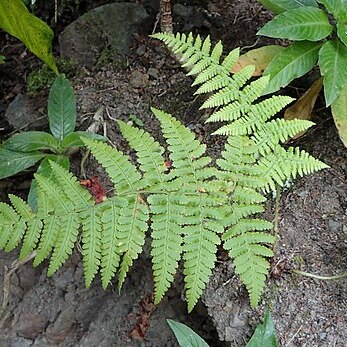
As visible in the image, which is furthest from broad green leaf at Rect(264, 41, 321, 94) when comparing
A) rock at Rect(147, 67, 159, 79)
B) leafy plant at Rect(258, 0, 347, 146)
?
rock at Rect(147, 67, 159, 79)

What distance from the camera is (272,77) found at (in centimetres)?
204

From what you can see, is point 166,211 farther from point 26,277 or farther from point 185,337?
point 26,277

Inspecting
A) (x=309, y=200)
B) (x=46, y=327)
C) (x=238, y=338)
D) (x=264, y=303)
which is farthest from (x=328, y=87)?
(x=46, y=327)

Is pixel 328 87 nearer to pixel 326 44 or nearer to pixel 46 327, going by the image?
pixel 326 44

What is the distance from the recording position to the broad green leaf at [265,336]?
5.77 feet

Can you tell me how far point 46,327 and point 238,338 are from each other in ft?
2.66

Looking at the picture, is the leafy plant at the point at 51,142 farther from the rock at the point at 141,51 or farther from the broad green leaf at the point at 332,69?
the broad green leaf at the point at 332,69

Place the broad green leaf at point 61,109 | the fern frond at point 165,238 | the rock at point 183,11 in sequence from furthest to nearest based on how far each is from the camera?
1. the rock at point 183,11
2. the broad green leaf at point 61,109
3. the fern frond at point 165,238

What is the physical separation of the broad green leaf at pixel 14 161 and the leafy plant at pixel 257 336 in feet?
2.73

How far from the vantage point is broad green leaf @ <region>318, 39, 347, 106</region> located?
1.93 meters

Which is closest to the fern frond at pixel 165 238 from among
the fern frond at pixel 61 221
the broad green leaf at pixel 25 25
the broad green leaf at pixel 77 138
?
the fern frond at pixel 61 221

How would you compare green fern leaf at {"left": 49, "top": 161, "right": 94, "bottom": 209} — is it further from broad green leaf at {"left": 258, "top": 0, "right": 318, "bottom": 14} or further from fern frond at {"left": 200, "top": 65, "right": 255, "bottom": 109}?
broad green leaf at {"left": 258, "top": 0, "right": 318, "bottom": 14}

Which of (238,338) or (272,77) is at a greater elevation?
(272,77)

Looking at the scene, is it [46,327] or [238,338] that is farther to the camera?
[46,327]
